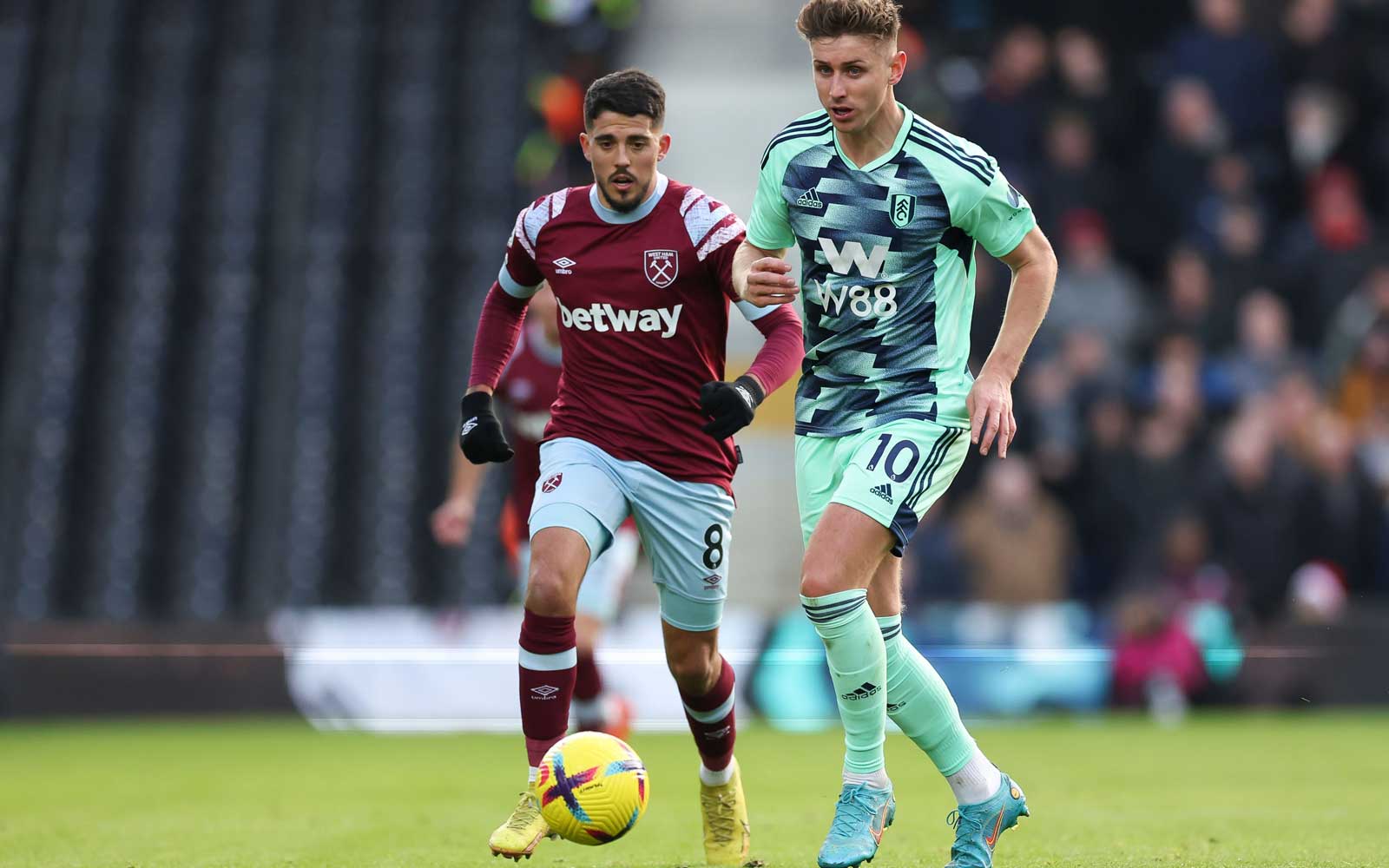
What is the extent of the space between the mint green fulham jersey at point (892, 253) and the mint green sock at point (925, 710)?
0.66m

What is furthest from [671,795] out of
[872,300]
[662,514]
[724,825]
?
[872,300]

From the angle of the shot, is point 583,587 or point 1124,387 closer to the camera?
point 583,587

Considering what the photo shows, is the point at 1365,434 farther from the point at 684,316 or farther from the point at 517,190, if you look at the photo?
the point at 684,316

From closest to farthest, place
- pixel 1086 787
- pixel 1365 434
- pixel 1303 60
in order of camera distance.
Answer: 1. pixel 1086 787
2. pixel 1365 434
3. pixel 1303 60

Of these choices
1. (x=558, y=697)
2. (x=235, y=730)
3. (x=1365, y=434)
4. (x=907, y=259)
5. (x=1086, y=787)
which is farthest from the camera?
(x=1365, y=434)

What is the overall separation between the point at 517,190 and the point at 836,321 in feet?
34.0

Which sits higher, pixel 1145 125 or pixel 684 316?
pixel 1145 125

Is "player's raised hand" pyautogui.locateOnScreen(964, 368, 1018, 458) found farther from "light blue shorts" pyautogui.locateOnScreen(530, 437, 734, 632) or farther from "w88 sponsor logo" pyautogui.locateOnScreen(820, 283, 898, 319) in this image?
"light blue shorts" pyautogui.locateOnScreen(530, 437, 734, 632)

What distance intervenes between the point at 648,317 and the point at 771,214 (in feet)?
2.00

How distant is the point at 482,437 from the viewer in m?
5.69

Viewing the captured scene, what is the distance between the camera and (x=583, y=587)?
812 cm

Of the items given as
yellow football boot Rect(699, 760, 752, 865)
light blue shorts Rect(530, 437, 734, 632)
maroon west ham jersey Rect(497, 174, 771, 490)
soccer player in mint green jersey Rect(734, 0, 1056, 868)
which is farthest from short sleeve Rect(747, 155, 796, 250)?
yellow football boot Rect(699, 760, 752, 865)

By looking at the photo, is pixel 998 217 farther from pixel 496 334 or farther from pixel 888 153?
pixel 496 334

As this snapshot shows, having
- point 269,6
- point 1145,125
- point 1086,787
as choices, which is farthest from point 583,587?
point 269,6
